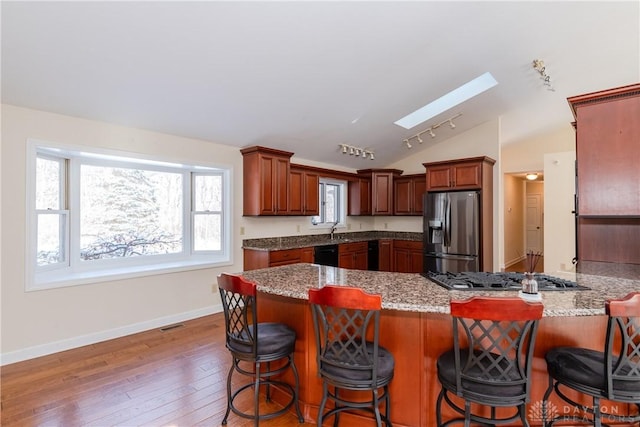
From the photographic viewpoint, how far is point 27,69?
2.53 metres

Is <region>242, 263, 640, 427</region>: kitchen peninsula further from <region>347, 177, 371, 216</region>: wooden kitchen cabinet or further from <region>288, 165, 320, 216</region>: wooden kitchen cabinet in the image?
<region>347, 177, 371, 216</region>: wooden kitchen cabinet

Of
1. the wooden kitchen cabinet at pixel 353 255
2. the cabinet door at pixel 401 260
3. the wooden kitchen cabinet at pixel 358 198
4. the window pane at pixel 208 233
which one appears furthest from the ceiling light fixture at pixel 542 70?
the window pane at pixel 208 233

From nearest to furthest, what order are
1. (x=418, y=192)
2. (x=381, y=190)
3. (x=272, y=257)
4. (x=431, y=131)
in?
(x=272, y=257) < (x=431, y=131) < (x=418, y=192) < (x=381, y=190)

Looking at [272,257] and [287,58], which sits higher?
[287,58]

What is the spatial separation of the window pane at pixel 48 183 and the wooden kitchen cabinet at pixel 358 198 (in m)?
4.62

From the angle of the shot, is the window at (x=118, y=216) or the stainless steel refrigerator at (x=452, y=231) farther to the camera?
the stainless steel refrigerator at (x=452, y=231)

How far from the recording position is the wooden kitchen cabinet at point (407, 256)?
6117mm

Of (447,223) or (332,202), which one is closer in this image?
(447,223)

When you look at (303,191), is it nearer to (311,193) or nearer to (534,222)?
→ (311,193)

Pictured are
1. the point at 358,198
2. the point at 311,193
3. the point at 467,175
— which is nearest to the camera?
the point at 467,175

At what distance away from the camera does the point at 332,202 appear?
257 inches

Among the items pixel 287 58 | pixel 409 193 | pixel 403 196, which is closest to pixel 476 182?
pixel 409 193

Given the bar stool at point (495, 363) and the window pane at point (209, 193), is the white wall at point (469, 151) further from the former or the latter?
the bar stool at point (495, 363)

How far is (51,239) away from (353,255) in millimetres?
4272
